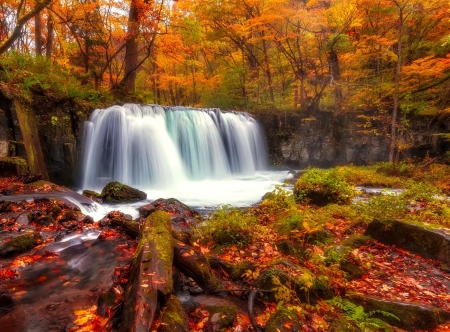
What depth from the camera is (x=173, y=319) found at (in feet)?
7.62

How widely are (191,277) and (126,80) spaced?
46.8ft

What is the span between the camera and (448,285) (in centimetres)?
368

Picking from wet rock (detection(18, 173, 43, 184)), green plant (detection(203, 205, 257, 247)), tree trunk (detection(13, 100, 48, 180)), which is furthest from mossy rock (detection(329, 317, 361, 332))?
tree trunk (detection(13, 100, 48, 180))

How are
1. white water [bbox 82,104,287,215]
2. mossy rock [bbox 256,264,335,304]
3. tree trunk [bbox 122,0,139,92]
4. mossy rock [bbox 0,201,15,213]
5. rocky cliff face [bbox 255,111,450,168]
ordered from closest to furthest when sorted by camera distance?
1. mossy rock [bbox 256,264,335,304]
2. mossy rock [bbox 0,201,15,213]
3. white water [bbox 82,104,287,215]
4. tree trunk [bbox 122,0,139,92]
5. rocky cliff face [bbox 255,111,450,168]

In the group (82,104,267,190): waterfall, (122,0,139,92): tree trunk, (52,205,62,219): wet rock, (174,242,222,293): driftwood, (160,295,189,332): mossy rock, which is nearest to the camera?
(160,295,189,332): mossy rock

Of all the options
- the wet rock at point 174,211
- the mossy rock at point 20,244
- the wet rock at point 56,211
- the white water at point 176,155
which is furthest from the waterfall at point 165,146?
the mossy rock at point 20,244

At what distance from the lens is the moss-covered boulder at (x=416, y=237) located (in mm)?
4184

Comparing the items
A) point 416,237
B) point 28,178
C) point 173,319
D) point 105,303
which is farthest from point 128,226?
point 416,237

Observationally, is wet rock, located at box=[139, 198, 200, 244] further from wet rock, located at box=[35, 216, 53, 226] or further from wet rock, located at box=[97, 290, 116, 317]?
wet rock, located at box=[97, 290, 116, 317]

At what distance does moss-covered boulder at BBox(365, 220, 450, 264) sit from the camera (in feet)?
13.7

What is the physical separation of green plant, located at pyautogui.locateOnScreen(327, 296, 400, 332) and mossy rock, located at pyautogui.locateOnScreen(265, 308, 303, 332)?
1.95 feet

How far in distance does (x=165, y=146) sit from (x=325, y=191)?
28.4 feet

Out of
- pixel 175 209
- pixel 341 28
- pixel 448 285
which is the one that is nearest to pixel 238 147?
pixel 341 28

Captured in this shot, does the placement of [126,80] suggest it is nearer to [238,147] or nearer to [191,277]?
[238,147]
